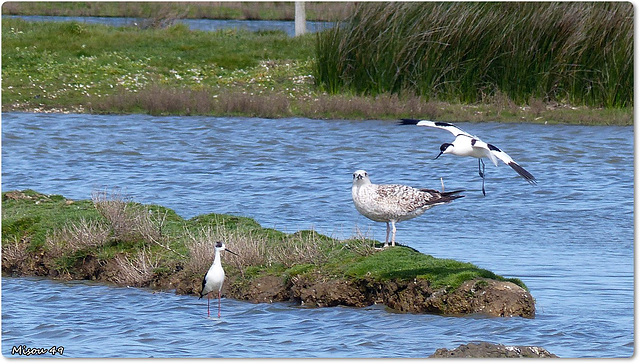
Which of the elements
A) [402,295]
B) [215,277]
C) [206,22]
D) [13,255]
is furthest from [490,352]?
[206,22]

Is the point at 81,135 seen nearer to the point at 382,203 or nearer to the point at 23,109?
the point at 23,109

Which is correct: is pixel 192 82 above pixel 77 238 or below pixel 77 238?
above

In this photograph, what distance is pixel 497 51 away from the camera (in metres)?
25.2

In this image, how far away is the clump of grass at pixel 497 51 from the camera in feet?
81.8

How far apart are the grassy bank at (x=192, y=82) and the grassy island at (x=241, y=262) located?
11711 millimetres

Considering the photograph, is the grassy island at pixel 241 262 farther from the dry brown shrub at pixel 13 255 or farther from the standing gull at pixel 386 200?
the standing gull at pixel 386 200

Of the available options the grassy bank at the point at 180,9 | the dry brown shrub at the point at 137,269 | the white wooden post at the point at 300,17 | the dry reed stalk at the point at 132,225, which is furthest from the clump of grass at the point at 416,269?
the grassy bank at the point at 180,9

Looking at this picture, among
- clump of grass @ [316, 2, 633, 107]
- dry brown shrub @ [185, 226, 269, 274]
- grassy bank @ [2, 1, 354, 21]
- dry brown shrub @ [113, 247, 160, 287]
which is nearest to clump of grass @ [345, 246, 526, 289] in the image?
dry brown shrub @ [185, 226, 269, 274]

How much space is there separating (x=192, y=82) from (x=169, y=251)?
15.8m

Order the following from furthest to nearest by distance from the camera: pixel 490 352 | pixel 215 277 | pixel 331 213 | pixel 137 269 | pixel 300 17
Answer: pixel 300 17
pixel 331 213
pixel 137 269
pixel 215 277
pixel 490 352

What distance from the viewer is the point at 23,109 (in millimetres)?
26156

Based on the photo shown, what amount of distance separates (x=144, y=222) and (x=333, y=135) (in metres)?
11.9

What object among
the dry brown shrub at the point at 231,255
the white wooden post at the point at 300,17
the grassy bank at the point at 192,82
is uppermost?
the white wooden post at the point at 300,17

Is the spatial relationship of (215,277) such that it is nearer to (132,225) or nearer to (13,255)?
(132,225)
